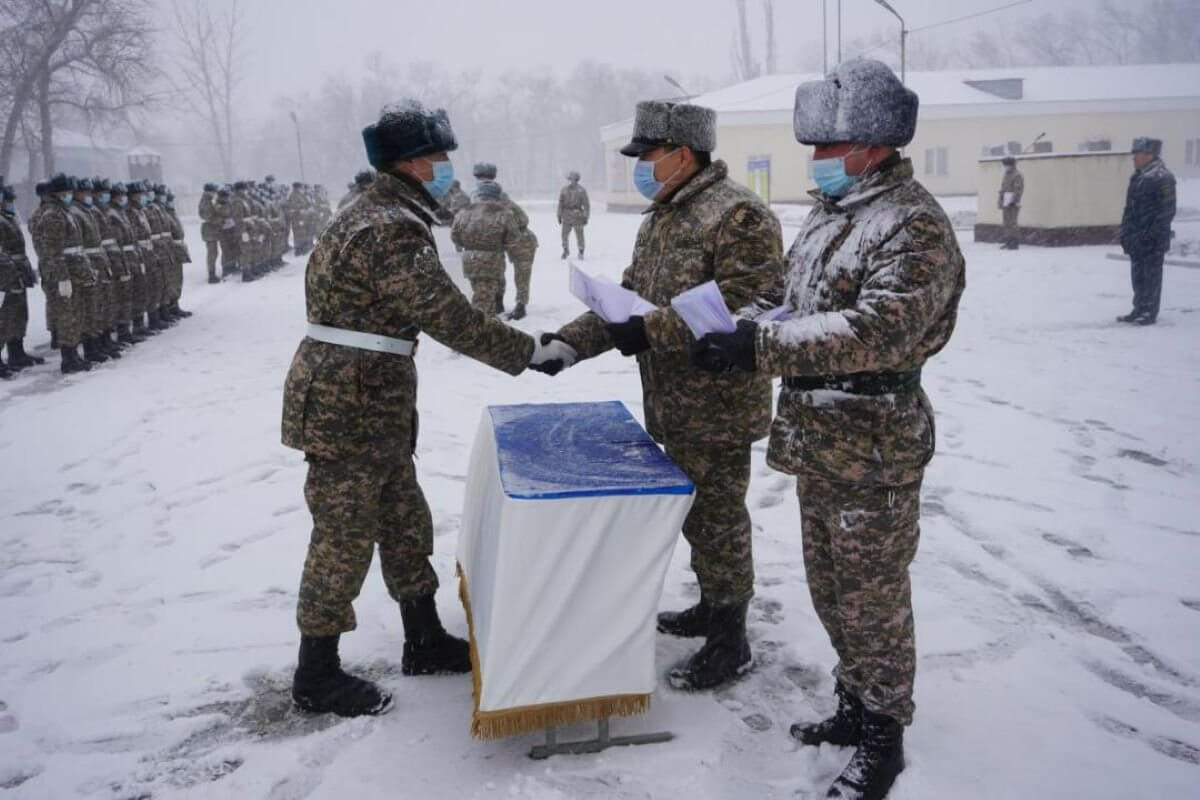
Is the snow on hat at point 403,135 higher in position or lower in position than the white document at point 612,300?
higher

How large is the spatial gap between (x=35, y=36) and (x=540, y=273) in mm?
19863

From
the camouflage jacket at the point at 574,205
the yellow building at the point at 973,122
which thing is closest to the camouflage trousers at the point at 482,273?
the camouflage jacket at the point at 574,205

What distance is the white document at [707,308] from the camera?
2.56 metres

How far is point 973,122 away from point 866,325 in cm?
3697

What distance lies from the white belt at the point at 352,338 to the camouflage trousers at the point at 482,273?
7.27m

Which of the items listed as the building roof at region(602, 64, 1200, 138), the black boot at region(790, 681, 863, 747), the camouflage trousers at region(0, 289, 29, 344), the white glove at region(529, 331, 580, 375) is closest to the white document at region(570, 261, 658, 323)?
the white glove at region(529, 331, 580, 375)

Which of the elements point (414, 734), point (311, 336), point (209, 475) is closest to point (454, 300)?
point (311, 336)

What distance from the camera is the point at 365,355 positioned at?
9.60ft

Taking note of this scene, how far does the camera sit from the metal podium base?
9.23 feet

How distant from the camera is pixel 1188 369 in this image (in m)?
7.48

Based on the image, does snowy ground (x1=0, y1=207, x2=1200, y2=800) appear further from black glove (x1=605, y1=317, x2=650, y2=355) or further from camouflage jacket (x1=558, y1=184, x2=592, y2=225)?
camouflage jacket (x1=558, y1=184, x2=592, y2=225)

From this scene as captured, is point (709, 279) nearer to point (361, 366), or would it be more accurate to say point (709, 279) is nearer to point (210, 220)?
point (361, 366)

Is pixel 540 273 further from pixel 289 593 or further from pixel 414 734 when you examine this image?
pixel 414 734

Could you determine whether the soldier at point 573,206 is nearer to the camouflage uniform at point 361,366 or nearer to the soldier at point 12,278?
the soldier at point 12,278
